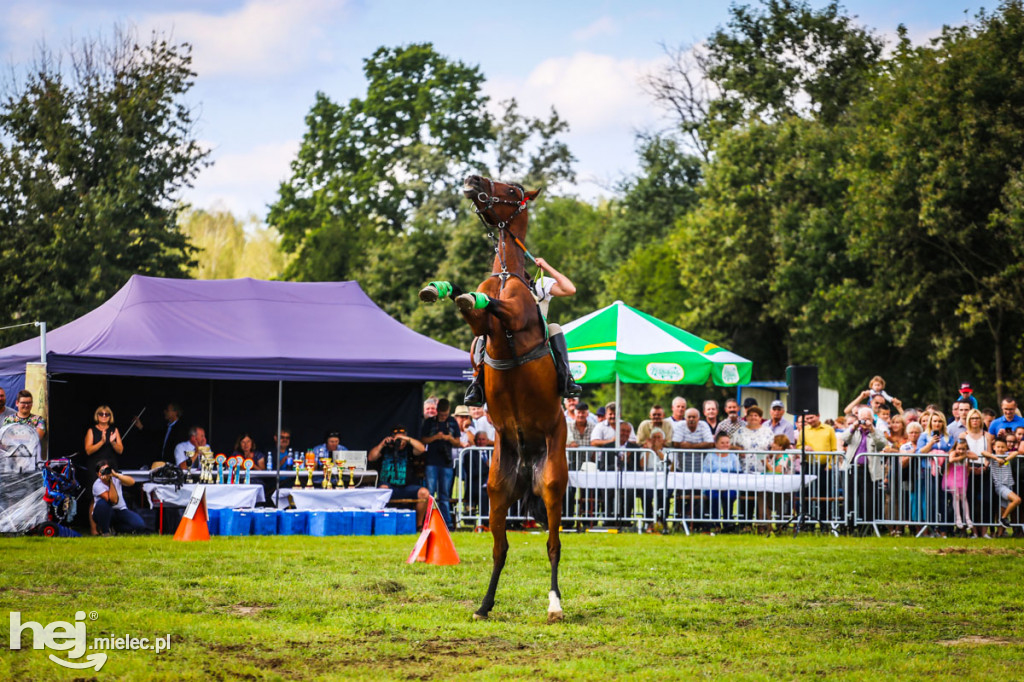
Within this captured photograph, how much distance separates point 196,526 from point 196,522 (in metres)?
0.05

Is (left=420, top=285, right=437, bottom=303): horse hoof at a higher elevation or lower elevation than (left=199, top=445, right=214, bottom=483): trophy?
higher

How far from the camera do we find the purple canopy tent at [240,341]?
651 inches

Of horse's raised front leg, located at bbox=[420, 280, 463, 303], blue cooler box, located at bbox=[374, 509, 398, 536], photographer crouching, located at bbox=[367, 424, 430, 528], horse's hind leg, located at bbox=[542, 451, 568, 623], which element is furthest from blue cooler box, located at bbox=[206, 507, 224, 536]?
horse's raised front leg, located at bbox=[420, 280, 463, 303]

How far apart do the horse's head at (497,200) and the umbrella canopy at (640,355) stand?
29.2 feet

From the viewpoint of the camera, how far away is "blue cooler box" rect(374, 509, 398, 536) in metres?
16.4

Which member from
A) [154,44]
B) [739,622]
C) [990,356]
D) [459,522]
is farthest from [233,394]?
[154,44]

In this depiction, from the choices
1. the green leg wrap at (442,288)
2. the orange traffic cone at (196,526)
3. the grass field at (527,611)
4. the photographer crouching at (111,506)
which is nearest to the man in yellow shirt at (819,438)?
the grass field at (527,611)

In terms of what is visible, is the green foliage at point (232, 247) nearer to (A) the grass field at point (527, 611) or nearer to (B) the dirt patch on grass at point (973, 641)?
(A) the grass field at point (527, 611)

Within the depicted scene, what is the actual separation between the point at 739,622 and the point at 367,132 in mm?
39501

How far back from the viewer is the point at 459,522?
17.9 meters

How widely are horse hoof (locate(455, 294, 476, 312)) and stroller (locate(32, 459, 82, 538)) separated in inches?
370

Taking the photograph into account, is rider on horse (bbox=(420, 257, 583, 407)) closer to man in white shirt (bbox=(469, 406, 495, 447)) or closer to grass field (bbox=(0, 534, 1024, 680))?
grass field (bbox=(0, 534, 1024, 680))

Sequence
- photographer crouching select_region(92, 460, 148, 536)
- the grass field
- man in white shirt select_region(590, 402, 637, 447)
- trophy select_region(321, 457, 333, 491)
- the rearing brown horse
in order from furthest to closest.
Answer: man in white shirt select_region(590, 402, 637, 447) < trophy select_region(321, 457, 333, 491) < photographer crouching select_region(92, 460, 148, 536) < the rearing brown horse < the grass field

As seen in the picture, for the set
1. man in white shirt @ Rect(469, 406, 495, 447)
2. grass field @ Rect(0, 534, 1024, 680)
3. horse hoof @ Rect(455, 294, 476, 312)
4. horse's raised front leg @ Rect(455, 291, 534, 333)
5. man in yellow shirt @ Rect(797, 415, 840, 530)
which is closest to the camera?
grass field @ Rect(0, 534, 1024, 680)
